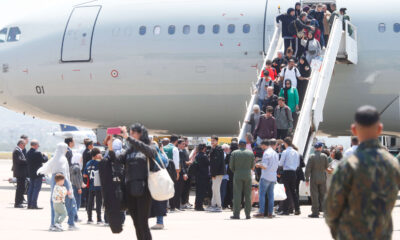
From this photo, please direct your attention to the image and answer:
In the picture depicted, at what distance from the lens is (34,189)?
16.5 metres

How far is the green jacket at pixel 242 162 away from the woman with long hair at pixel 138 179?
18.3 feet

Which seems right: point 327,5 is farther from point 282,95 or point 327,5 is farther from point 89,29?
point 89,29

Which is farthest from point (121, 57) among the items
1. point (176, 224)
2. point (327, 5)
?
point (176, 224)

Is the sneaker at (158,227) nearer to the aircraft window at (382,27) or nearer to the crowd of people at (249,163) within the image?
the crowd of people at (249,163)

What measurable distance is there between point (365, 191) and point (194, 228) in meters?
7.50

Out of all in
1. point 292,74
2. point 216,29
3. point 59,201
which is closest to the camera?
point 59,201

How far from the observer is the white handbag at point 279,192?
15.0m

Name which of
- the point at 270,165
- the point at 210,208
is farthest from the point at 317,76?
the point at 270,165

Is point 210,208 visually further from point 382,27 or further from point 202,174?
point 382,27

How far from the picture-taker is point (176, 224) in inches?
525

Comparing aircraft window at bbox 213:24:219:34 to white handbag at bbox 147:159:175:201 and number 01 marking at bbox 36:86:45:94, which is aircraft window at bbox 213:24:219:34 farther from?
white handbag at bbox 147:159:175:201

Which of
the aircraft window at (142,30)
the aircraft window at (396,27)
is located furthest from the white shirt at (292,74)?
the aircraft window at (142,30)

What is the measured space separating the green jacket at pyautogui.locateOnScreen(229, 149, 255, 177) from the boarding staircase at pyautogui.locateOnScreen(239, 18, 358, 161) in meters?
2.12

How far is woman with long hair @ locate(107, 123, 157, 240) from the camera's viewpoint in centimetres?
868
